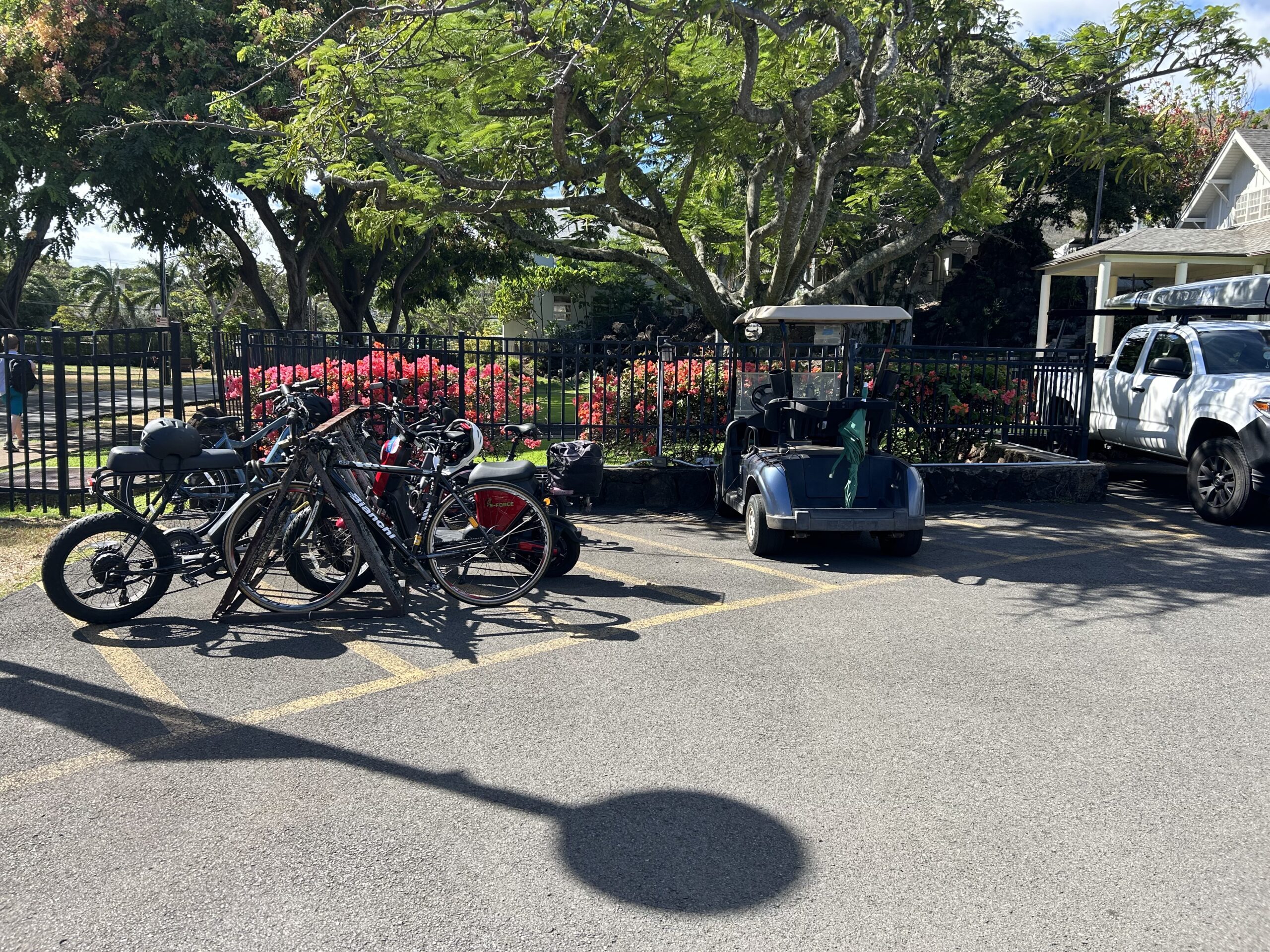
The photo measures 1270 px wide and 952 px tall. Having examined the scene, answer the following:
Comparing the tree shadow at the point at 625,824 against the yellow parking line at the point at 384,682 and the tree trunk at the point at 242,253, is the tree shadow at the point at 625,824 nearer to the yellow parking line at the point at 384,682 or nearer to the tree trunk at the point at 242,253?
the yellow parking line at the point at 384,682

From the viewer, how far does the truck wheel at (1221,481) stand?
361 inches

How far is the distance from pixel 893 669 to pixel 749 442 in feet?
12.9

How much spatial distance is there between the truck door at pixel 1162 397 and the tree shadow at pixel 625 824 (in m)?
8.78

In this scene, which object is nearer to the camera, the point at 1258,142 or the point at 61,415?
the point at 61,415

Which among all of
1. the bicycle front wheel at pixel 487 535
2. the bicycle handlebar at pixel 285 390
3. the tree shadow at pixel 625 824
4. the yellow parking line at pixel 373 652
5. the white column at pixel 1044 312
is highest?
the white column at pixel 1044 312

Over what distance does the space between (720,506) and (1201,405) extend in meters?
5.01

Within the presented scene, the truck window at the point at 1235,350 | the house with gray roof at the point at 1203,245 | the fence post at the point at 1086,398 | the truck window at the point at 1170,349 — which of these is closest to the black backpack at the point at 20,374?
the fence post at the point at 1086,398

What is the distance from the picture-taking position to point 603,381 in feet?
34.7

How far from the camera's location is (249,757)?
4047 mm

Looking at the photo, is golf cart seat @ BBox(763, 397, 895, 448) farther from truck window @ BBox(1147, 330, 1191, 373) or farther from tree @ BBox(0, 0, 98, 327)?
tree @ BBox(0, 0, 98, 327)

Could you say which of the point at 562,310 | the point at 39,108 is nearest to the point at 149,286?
the point at 562,310

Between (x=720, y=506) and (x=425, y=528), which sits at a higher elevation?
(x=425, y=528)

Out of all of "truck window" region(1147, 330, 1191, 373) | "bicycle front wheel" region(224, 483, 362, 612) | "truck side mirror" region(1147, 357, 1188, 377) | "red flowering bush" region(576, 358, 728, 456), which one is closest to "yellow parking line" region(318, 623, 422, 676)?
"bicycle front wheel" region(224, 483, 362, 612)

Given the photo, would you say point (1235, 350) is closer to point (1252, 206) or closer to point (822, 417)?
point (822, 417)
